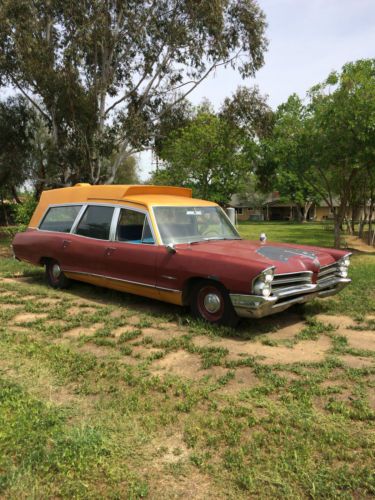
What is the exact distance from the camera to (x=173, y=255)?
5348 mm

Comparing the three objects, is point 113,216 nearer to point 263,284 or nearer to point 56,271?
point 56,271

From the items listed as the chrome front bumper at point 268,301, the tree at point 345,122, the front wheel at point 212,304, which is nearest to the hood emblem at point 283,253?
the chrome front bumper at point 268,301

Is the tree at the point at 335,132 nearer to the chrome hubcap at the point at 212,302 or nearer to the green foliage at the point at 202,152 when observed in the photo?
the green foliage at the point at 202,152

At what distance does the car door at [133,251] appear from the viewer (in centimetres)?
564

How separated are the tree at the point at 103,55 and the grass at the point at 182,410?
1252cm

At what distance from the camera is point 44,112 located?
1880cm

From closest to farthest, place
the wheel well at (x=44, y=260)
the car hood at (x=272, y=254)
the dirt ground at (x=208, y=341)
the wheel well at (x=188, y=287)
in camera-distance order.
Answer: the dirt ground at (x=208, y=341), the car hood at (x=272, y=254), the wheel well at (x=188, y=287), the wheel well at (x=44, y=260)

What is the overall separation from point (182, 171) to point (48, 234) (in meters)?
13.9

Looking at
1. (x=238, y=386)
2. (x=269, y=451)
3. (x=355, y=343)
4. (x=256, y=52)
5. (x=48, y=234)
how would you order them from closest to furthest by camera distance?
(x=269, y=451), (x=238, y=386), (x=355, y=343), (x=48, y=234), (x=256, y=52)

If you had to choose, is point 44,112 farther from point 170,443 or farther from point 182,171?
point 170,443

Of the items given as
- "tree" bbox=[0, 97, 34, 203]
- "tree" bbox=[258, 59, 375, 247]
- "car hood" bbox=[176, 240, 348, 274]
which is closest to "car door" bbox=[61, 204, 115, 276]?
"car hood" bbox=[176, 240, 348, 274]

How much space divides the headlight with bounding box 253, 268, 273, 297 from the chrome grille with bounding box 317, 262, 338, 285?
1.09 meters

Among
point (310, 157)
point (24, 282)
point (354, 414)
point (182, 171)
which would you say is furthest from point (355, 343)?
point (182, 171)

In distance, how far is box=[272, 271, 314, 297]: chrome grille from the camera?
475 cm
